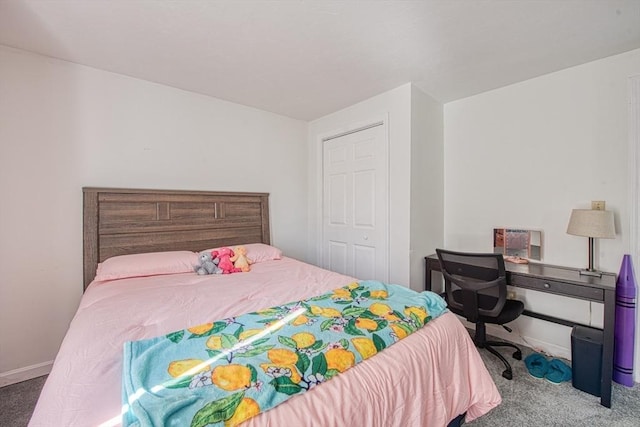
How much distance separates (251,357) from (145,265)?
1.59 meters

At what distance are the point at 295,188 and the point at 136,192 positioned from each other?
1.80 meters

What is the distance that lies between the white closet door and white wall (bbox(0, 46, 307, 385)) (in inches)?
61.8

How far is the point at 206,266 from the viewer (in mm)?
2211

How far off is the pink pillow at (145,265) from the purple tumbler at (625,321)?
3234mm

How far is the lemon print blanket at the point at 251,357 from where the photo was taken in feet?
2.41

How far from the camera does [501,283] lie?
202cm

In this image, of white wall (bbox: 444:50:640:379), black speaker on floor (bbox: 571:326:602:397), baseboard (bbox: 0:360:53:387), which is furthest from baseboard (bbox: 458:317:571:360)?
baseboard (bbox: 0:360:53:387)

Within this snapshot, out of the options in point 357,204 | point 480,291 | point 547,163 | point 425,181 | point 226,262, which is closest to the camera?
point 480,291

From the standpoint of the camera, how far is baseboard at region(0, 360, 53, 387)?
6.50 ft

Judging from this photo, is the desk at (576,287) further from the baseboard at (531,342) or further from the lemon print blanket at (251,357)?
the lemon print blanket at (251,357)

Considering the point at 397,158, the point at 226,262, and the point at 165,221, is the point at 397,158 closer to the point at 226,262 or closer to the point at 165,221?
the point at 226,262

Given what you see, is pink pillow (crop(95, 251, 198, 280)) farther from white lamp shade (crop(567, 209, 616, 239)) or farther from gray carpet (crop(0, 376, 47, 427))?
white lamp shade (crop(567, 209, 616, 239))

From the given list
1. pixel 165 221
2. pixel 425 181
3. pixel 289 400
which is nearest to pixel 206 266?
pixel 165 221

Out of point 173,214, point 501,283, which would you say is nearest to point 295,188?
point 173,214
